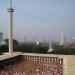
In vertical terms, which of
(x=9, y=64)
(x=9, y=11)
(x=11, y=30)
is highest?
(x=9, y=11)

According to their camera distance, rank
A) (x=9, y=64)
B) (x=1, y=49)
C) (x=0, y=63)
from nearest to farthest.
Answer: (x=0, y=63) < (x=9, y=64) < (x=1, y=49)

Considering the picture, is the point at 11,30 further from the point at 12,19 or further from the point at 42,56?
the point at 42,56

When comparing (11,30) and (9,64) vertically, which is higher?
(11,30)

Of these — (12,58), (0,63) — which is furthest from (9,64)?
(0,63)

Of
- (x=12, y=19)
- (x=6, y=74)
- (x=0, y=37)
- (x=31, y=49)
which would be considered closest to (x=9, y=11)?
(x=12, y=19)

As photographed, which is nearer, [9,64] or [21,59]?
[9,64]

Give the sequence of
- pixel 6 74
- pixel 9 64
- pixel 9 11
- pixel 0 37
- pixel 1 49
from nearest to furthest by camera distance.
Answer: pixel 6 74 < pixel 9 64 < pixel 9 11 < pixel 1 49 < pixel 0 37

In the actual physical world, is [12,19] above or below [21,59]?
above

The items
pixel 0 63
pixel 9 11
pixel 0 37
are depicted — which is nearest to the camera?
pixel 0 63

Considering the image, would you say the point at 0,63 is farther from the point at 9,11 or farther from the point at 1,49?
the point at 1,49
